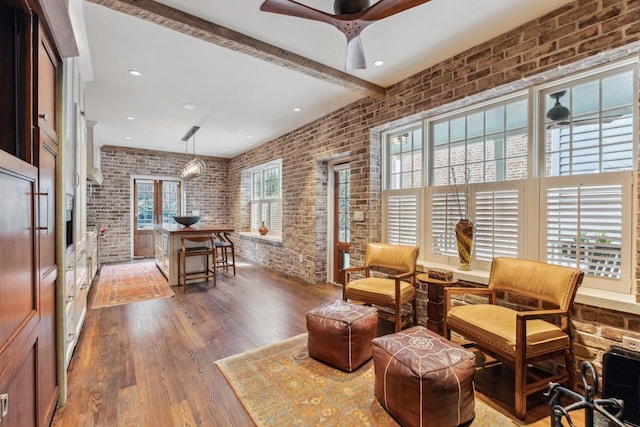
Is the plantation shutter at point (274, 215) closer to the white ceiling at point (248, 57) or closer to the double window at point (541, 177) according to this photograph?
the white ceiling at point (248, 57)

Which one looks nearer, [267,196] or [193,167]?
[193,167]

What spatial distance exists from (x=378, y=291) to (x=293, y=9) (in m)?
2.37

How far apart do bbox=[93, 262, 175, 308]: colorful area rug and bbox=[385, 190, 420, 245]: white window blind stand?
128 inches

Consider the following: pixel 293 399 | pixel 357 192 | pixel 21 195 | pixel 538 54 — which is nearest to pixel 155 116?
pixel 357 192

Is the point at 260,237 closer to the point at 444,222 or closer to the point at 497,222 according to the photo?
the point at 444,222

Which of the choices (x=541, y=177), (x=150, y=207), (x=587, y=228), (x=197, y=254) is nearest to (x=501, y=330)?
(x=587, y=228)

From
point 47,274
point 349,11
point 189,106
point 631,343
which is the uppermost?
point 189,106

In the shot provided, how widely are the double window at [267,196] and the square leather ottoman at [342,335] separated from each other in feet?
13.6

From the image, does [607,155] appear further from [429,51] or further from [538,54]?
[429,51]

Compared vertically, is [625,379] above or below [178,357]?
above

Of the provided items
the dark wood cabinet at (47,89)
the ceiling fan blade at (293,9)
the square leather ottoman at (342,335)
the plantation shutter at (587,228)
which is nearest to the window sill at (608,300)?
the plantation shutter at (587,228)

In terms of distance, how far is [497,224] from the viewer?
2791 mm

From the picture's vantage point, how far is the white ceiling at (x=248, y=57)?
225 centimetres

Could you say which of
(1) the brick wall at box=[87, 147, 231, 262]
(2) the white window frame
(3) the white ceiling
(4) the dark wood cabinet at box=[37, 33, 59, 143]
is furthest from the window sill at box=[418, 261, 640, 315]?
(1) the brick wall at box=[87, 147, 231, 262]
